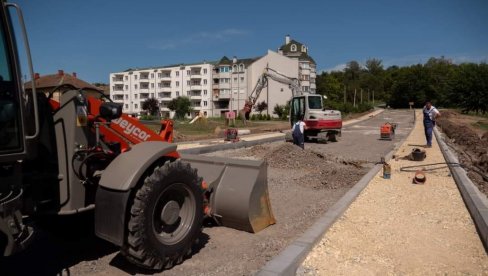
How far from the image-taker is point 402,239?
5195 millimetres

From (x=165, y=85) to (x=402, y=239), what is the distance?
307 feet

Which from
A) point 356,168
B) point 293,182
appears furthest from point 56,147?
point 356,168

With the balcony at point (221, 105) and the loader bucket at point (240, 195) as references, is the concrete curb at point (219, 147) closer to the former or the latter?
the loader bucket at point (240, 195)

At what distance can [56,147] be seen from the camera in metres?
3.68

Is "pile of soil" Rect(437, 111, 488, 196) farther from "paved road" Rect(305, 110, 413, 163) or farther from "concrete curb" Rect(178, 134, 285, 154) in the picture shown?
"concrete curb" Rect(178, 134, 285, 154)

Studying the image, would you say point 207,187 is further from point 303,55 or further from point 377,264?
point 303,55

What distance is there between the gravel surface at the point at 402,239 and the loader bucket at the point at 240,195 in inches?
37.9

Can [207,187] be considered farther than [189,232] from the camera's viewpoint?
Yes

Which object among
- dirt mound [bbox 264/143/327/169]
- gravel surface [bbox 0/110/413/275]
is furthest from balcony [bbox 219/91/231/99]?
gravel surface [bbox 0/110/413/275]

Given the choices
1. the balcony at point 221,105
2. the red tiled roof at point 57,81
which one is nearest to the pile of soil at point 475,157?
the red tiled roof at point 57,81

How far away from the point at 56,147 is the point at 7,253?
1109 mm

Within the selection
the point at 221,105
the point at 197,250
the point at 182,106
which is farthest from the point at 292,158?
the point at 221,105

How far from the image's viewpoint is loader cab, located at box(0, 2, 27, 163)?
2.94 m

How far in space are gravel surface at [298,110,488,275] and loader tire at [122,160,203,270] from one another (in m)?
1.31
